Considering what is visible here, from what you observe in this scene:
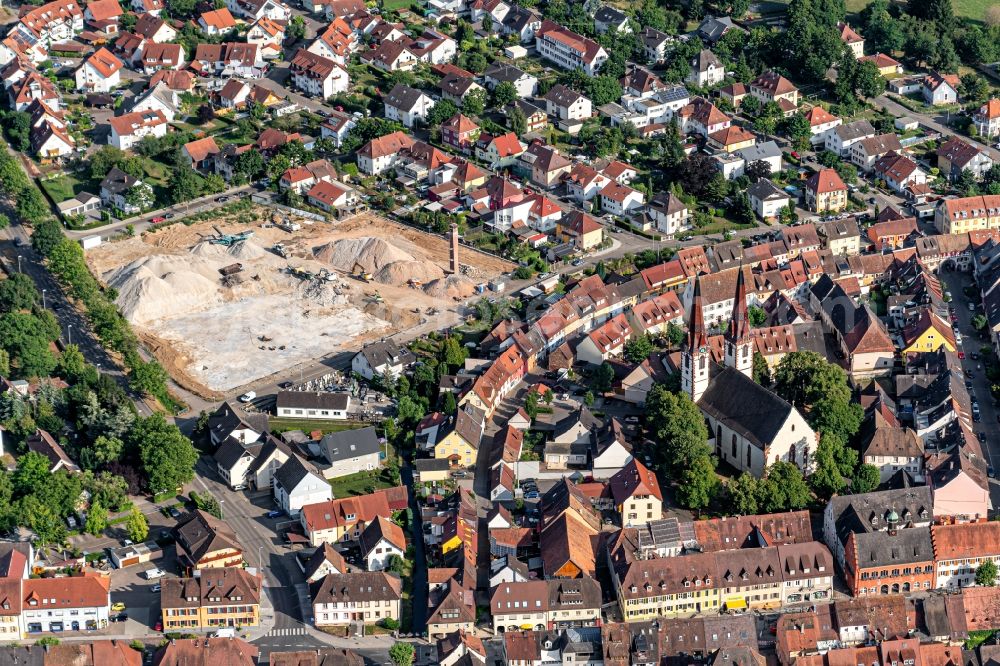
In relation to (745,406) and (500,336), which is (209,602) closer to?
(500,336)

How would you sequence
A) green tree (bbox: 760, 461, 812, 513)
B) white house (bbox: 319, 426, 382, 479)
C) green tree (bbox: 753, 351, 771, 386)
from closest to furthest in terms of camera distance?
green tree (bbox: 760, 461, 812, 513) → white house (bbox: 319, 426, 382, 479) → green tree (bbox: 753, 351, 771, 386)

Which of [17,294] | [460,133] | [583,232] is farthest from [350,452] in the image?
[460,133]

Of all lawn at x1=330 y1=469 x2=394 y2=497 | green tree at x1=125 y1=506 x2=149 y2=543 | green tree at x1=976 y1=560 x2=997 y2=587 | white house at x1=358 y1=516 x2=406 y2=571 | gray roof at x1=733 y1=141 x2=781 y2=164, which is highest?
gray roof at x1=733 y1=141 x2=781 y2=164

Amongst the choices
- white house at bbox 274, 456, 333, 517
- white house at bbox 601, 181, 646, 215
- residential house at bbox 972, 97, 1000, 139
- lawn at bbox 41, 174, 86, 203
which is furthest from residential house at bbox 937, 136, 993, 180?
lawn at bbox 41, 174, 86, 203

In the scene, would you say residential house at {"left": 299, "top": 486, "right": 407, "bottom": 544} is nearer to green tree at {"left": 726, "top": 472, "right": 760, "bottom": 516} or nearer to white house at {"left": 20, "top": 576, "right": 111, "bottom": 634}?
white house at {"left": 20, "top": 576, "right": 111, "bottom": 634}

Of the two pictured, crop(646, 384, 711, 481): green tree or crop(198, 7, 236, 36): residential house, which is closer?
crop(646, 384, 711, 481): green tree

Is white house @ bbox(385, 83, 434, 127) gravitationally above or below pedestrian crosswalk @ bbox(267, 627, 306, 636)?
above


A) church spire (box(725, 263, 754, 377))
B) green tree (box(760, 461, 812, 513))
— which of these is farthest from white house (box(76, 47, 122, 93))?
green tree (box(760, 461, 812, 513))

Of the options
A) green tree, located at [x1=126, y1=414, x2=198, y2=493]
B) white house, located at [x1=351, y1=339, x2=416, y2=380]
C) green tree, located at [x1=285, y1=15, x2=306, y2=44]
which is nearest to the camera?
green tree, located at [x1=126, y1=414, x2=198, y2=493]
